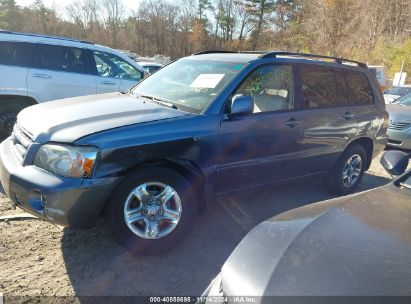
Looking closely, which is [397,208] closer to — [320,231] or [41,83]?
[320,231]

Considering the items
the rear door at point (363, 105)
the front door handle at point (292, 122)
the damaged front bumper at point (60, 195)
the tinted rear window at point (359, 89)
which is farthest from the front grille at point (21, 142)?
the tinted rear window at point (359, 89)

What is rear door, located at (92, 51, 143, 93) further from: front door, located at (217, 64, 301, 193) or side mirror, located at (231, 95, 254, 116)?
side mirror, located at (231, 95, 254, 116)

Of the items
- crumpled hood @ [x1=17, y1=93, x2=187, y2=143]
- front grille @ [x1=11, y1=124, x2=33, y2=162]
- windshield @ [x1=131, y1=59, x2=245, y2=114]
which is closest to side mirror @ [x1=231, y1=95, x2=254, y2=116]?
windshield @ [x1=131, y1=59, x2=245, y2=114]

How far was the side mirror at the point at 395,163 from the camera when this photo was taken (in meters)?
2.76

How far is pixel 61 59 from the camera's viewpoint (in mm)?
6285

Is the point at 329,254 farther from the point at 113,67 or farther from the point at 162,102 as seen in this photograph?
the point at 113,67

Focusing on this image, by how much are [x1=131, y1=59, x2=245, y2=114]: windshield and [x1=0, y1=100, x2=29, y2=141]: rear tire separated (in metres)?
2.83

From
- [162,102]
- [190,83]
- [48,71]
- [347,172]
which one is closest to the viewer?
[162,102]

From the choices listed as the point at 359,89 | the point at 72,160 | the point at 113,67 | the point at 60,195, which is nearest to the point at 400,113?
the point at 359,89

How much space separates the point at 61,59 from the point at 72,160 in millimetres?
4430

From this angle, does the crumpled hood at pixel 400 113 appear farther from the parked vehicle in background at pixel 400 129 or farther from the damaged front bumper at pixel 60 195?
the damaged front bumper at pixel 60 195

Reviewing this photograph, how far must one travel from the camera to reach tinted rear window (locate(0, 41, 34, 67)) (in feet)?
18.9

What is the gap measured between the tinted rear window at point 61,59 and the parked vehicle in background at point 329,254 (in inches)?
220

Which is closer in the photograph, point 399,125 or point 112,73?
point 112,73
